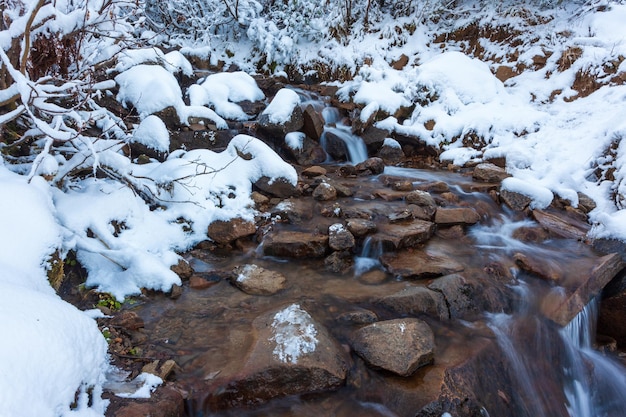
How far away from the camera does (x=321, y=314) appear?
3154 mm

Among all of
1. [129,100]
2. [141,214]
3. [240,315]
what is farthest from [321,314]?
[129,100]

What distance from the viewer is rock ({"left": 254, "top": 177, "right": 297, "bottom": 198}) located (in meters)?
5.19

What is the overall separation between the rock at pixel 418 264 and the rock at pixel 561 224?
166 cm

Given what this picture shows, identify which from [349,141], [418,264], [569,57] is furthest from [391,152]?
[569,57]

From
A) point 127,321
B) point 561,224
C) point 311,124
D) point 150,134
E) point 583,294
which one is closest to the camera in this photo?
point 127,321

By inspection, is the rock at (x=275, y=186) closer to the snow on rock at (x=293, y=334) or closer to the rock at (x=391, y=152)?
the snow on rock at (x=293, y=334)

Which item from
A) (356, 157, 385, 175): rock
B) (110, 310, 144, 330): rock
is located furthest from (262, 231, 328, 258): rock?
(356, 157, 385, 175): rock

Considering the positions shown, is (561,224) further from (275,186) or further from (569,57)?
(569,57)

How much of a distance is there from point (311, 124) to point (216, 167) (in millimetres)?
2620

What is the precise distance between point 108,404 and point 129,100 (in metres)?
5.32

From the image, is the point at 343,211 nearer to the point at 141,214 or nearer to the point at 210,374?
the point at 141,214

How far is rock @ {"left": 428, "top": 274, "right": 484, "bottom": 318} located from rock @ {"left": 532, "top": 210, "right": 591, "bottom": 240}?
6.13ft

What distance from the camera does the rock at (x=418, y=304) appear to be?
3.12 meters

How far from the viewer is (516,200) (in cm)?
507
